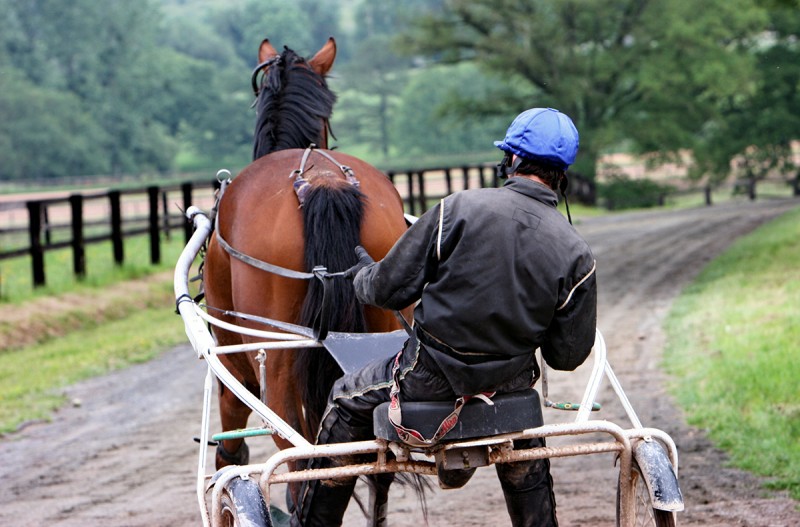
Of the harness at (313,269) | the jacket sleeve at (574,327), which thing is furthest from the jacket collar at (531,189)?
the harness at (313,269)

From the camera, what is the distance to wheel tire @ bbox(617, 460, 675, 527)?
3.53 m

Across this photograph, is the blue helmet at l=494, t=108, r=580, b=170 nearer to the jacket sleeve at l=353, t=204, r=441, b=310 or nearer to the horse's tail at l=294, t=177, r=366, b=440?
the jacket sleeve at l=353, t=204, r=441, b=310

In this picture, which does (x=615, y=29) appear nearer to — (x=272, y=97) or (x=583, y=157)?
(x=583, y=157)

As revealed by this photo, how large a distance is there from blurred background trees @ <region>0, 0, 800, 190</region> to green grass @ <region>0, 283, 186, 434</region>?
357 centimetres

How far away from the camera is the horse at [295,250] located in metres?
4.30

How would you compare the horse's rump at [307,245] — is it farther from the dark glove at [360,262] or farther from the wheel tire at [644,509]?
the wheel tire at [644,509]

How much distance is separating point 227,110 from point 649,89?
63628 mm

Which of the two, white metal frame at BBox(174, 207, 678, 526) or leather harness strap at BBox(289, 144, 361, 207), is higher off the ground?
leather harness strap at BBox(289, 144, 361, 207)

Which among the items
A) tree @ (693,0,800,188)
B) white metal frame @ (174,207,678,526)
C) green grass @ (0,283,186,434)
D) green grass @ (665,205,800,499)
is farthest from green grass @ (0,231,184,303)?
tree @ (693,0,800,188)

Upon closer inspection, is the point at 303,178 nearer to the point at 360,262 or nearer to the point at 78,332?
the point at 360,262

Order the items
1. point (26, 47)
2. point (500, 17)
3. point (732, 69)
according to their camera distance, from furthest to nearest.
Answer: point (26, 47)
point (500, 17)
point (732, 69)

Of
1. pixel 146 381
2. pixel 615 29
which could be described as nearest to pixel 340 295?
pixel 146 381

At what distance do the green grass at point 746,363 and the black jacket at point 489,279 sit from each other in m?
2.82

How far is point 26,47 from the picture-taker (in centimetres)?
9438
